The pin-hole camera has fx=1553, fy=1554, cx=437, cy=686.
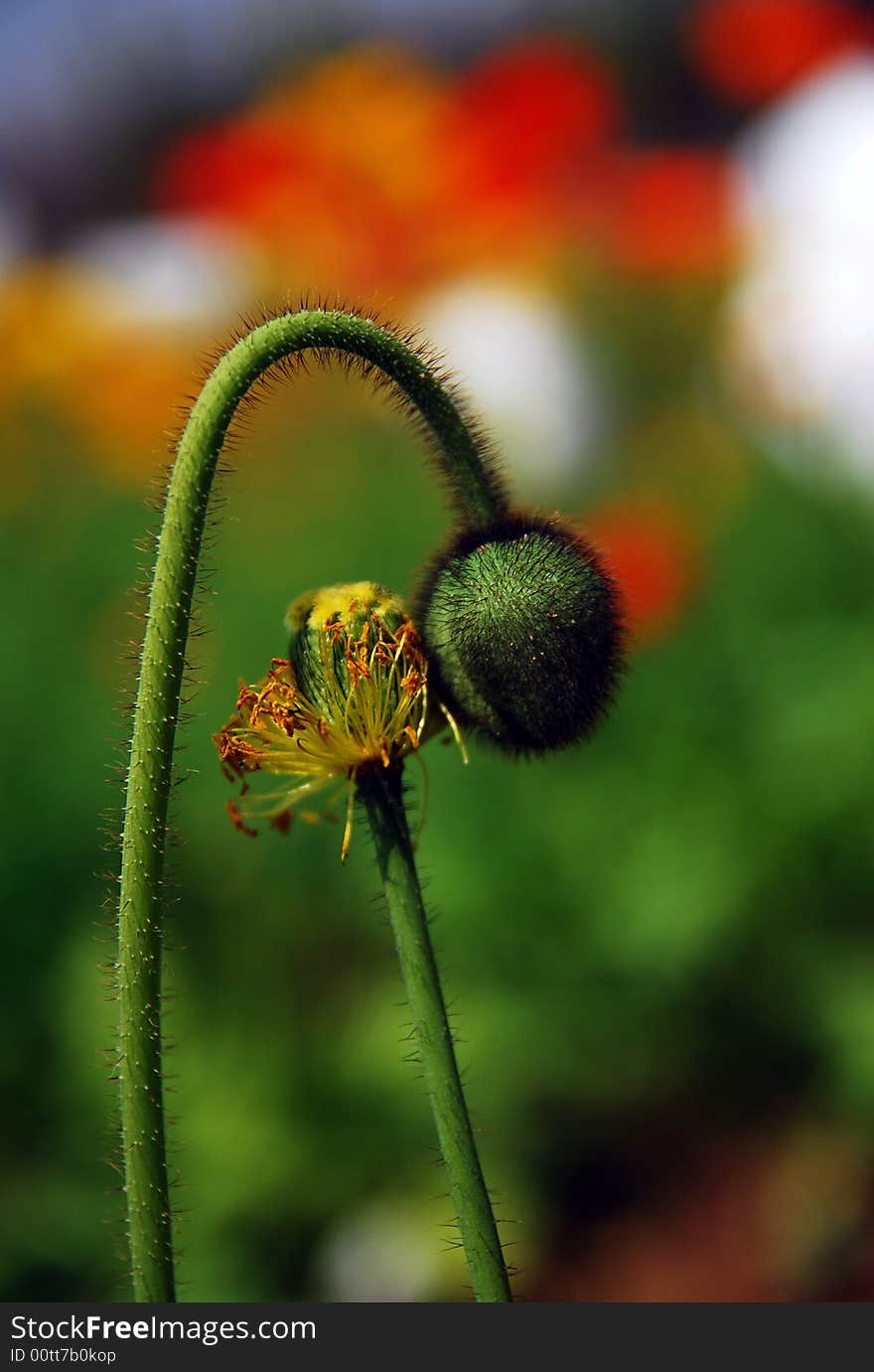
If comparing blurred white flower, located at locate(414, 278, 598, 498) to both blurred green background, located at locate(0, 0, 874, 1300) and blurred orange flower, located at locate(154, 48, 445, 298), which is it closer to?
blurred green background, located at locate(0, 0, 874, 1300)

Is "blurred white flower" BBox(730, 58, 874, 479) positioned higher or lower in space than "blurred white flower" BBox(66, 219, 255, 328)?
lower

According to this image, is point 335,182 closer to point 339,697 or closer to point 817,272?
point 817,272

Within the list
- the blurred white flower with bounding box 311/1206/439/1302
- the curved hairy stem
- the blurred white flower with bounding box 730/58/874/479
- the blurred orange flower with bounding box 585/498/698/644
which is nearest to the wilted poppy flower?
the curved hairy stem

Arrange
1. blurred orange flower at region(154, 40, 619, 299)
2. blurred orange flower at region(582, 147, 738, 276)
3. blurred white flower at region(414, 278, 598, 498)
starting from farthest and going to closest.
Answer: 1. blurred orange flower at region(154, 40, 619, 299)
2. blurred white flower at region(414, 278, 598, 498)
3. blurred orange flower at region(582, 147, 738, 276)

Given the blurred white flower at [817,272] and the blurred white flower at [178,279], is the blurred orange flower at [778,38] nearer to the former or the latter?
the blurred white flower at [817,272]

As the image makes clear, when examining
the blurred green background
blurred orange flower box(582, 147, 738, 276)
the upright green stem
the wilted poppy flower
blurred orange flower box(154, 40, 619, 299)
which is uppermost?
blurred orange flower box(154, 40, 619, 299)

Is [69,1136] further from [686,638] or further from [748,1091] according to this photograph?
[686,638]
